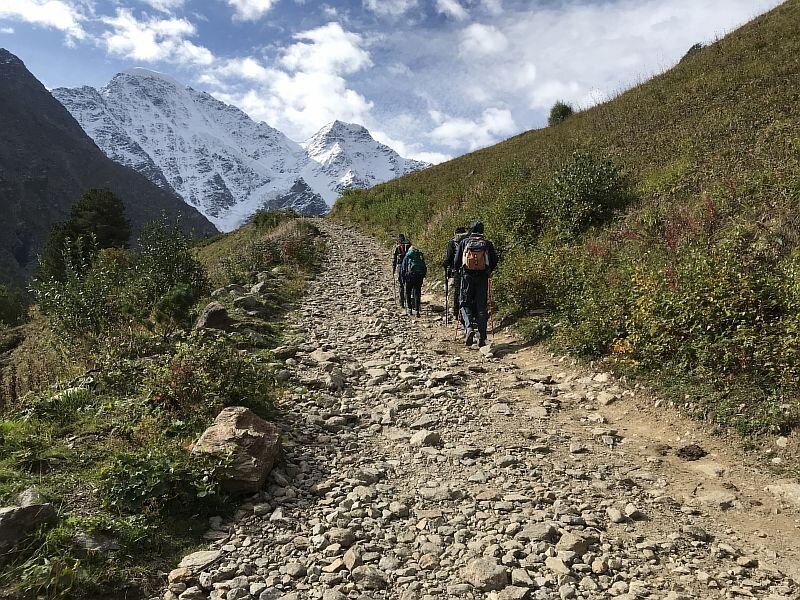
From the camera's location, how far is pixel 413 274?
12.8 m

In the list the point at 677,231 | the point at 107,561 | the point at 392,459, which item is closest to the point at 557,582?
the point at 392,459

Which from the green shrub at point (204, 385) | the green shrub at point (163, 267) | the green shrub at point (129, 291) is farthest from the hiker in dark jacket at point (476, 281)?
the green shrub at point (163, 267)

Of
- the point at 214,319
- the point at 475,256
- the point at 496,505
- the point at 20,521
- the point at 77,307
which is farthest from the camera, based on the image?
the point at 475,256

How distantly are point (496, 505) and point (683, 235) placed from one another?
22.7ft

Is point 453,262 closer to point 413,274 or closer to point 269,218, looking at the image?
point 413,274

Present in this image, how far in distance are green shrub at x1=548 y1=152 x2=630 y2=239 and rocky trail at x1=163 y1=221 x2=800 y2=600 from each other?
5.58m

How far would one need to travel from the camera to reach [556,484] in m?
4.98

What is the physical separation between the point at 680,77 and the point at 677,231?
16604mm

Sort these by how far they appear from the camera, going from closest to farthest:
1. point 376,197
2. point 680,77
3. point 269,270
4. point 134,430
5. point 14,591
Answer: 1. point 14,591
2. point 134,430
3. point 269,270
4. point 680,77
5. point 376,197

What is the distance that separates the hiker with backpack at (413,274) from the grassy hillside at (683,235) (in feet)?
6.94

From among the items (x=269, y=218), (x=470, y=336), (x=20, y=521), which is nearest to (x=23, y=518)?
(x=20, y=521)

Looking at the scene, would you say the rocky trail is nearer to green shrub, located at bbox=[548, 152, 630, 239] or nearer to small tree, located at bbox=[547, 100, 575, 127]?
green shrub, located at bbox=[548, 152, 630, 239]

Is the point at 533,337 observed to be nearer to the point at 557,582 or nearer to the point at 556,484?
the point at 556,484

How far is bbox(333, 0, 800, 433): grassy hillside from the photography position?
607 cm
